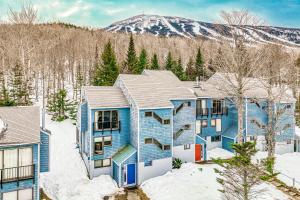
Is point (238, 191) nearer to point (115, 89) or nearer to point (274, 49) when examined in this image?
point (115, 89)

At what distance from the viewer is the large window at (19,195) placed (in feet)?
54.5

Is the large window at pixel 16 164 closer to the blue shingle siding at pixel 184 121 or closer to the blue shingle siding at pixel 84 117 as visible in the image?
the blue shingle siding at pixel 84 117

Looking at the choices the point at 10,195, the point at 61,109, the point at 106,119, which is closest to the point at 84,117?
the point at 106,119

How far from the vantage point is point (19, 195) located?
56.0 feet

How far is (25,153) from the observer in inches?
666

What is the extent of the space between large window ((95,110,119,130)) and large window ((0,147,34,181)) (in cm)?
816

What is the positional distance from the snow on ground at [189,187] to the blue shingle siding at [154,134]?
2.23 meters

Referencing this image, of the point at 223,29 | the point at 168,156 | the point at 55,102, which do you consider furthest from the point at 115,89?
the point at 55,102

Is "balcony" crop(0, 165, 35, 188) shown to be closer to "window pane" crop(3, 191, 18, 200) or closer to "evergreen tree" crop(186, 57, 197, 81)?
"window pane" crop(3, 191, 18, 200)

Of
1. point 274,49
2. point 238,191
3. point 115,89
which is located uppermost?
point 274,49

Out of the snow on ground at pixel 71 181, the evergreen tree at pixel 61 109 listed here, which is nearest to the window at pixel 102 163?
the snow on ground at pixel 71 181

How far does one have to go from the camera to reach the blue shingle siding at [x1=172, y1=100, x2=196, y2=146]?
27.6 meters

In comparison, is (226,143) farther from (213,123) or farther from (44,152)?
(44,152)

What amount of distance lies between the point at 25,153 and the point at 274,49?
111 feet
